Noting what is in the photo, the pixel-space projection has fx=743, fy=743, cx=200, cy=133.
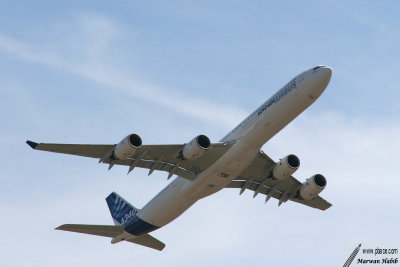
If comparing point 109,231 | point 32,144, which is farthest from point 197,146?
point 109,231

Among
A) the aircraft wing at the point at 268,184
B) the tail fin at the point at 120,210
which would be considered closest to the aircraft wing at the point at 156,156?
the aircraft wing at the point at 268,184

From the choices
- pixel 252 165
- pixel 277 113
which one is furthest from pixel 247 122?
pixel 252 165

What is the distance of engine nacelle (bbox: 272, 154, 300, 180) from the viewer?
46875mm

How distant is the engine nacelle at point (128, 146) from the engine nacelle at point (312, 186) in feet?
44.7

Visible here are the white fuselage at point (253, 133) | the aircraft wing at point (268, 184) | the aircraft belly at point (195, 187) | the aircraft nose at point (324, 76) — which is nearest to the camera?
the aircraft nose at point (324, 76)

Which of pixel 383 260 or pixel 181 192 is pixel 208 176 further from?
pixel 383 260

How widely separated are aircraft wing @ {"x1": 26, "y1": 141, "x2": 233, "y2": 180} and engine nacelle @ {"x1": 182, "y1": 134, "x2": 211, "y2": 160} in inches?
38.8

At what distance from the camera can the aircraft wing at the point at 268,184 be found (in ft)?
161

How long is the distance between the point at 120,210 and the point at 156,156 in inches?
424

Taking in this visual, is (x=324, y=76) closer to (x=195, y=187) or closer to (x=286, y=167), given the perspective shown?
(x=286, y=167)

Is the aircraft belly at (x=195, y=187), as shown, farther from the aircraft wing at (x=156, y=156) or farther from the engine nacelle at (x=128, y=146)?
the engine nacelle at (x=128, y=146)

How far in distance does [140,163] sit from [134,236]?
790 centimetres

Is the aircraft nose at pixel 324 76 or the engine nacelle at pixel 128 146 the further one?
the engine nacelle at pixel 128 146

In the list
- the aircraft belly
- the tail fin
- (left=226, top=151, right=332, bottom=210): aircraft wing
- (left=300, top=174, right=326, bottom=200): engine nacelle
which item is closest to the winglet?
the aircraft belly
